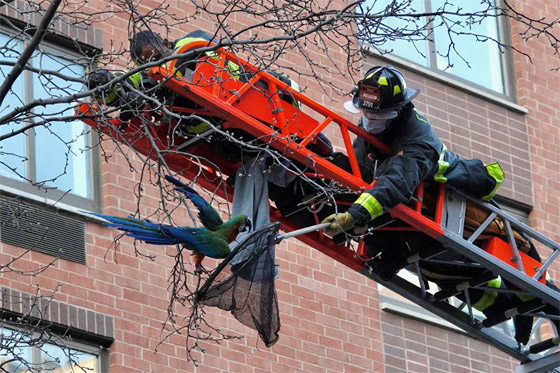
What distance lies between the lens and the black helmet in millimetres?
12680

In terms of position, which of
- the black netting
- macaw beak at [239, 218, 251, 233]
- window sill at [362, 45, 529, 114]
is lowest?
the black netting

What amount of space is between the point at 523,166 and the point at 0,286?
8.00 meters

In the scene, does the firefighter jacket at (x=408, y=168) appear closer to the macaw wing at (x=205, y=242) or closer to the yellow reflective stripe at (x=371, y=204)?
the yellow reflective stripe at (x=371, y=204)

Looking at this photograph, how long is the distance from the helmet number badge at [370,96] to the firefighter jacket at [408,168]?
12.7 inches

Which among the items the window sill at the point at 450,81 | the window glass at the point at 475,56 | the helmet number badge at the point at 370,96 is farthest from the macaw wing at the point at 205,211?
the window glass at the point at 475,56

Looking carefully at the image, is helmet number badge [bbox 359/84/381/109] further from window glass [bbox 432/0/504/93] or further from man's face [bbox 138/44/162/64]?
window glass [bbox 432/0/504/93]

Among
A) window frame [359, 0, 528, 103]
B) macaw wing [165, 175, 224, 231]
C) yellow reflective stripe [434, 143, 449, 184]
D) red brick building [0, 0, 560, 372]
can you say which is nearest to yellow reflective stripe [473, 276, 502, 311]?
yellow reflective stripe [434, 143, 449, 184]

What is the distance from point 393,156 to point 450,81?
6.79m

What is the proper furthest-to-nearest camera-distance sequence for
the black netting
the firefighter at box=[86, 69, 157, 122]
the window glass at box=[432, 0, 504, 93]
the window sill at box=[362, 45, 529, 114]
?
the window glass at box=[432, 0, 504, 93]
the window sill at box=[362, 45, 529, 114]
the black netting
the firefighter at box=[86, 69, 157, 122]

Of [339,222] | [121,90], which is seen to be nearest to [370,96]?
[339,222]

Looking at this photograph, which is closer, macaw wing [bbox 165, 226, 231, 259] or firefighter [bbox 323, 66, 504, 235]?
macaw wing [bbox 165, 226, 231, 259]

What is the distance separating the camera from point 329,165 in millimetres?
12461

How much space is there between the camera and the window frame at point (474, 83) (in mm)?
19047

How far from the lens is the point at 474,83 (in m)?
20.0
